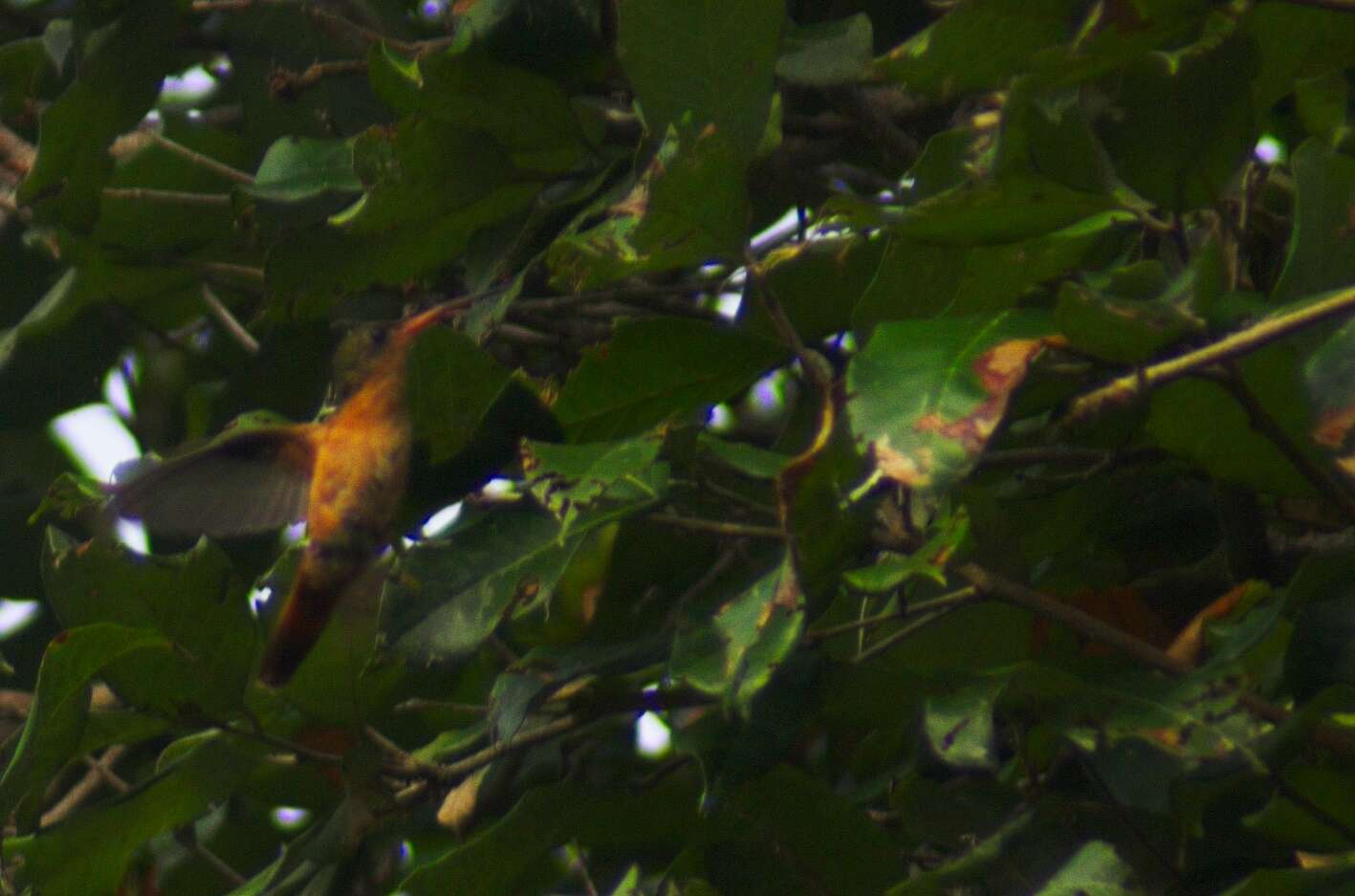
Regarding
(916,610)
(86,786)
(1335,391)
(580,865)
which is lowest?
(86,786)

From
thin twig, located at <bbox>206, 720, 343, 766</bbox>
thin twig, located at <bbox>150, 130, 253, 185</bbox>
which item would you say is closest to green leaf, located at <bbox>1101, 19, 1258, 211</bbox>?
thin twig, located at <bbox>206, 720, 343, 766</bbox>

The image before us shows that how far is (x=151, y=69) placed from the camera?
171 centimetres

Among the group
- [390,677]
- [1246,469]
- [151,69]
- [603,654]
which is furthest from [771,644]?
[151,69]

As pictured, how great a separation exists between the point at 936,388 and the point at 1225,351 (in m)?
0.17

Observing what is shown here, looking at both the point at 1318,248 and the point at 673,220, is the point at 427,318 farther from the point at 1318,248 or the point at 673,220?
the point at 1318,248

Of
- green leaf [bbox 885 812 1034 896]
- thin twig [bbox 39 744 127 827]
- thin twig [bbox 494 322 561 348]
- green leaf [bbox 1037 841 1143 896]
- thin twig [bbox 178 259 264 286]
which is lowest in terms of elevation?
thin twig [bbox 39 744 127 827]

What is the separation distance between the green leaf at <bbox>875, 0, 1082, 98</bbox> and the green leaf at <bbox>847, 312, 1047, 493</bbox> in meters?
0.25

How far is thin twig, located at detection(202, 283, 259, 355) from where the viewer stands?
1976 millimetres

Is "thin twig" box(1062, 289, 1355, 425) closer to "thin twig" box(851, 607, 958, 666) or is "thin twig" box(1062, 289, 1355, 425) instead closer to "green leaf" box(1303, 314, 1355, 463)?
"green leaf" box(1303, 314, 1355, 463)

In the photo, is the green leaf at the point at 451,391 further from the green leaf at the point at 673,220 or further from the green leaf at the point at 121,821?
the green leaf at the point at 121,821

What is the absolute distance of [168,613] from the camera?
1486mm

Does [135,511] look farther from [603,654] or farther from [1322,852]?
[1322,852]

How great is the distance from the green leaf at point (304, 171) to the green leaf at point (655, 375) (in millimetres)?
365

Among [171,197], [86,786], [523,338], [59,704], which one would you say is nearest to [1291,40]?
[523,338]
